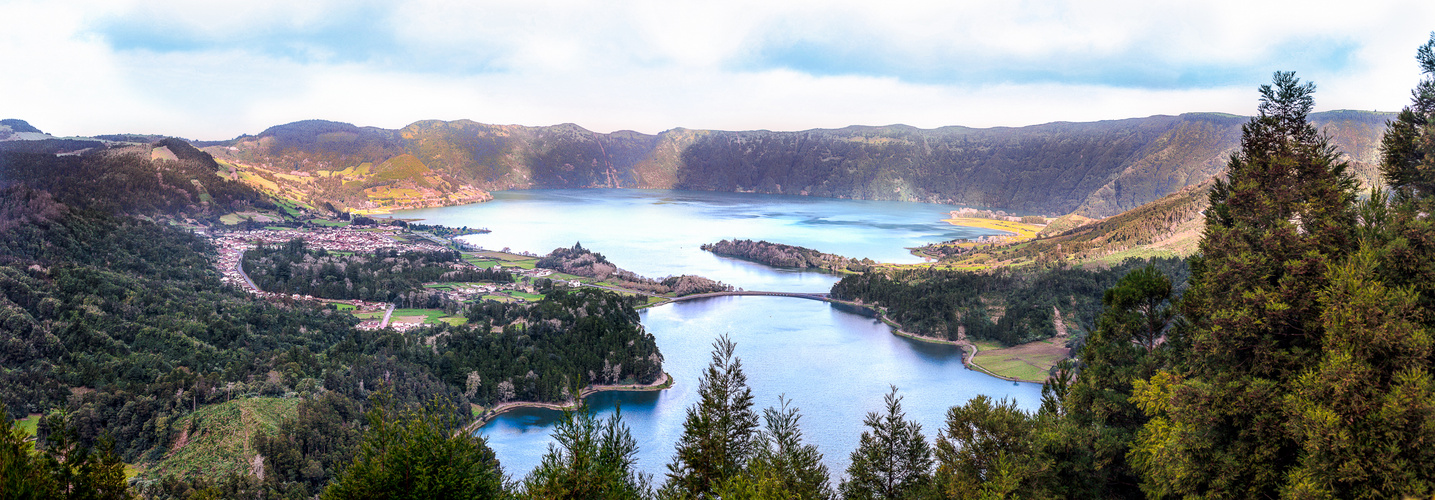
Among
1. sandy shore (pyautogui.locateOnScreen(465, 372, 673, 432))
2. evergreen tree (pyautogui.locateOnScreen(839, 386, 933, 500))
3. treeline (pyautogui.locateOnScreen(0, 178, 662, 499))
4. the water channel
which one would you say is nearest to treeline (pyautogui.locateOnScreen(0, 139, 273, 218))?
treeline (pyautogui.locateOnScreen(0, 178, 662, 499))

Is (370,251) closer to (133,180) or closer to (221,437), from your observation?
(133,180)

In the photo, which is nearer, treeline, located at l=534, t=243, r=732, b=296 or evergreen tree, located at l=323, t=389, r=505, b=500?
evergreen tree, located at l=323, t=389, r=505, b=500

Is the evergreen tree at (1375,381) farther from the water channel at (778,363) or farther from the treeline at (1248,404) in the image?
the water channel at (778,363)

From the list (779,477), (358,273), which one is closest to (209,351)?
(358,273)

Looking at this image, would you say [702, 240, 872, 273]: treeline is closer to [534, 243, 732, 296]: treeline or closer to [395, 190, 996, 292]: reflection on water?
[395, 190, 996, 292]: reflection on water

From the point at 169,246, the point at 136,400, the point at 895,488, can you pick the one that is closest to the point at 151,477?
the point at 136,400

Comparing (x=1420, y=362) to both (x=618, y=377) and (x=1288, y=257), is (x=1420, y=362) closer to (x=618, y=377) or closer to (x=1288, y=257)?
(x=1288, y=257)
